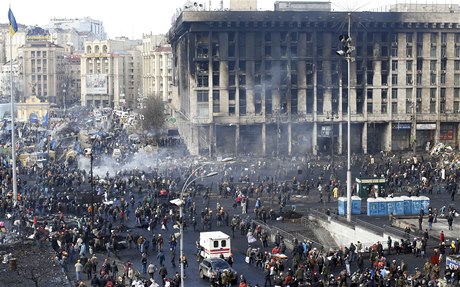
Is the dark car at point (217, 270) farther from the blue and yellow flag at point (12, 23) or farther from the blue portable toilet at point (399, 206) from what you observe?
the blue and yellow flag at point (12, 23)

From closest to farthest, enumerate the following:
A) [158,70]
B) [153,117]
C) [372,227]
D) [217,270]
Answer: [217,270] < [372,227] < [153,117] < [158,70]

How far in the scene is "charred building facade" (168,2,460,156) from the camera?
89.3 meters

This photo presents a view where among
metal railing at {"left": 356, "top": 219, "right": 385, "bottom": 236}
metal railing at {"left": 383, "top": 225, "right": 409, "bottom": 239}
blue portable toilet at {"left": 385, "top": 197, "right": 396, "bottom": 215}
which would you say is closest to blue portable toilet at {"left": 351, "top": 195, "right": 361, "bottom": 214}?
blue portable toilet at {"left": 385, "top": 197, "right": 396, "bottom": 215}

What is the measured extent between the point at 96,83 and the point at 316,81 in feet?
343

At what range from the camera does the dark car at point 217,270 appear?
33938 millimetres

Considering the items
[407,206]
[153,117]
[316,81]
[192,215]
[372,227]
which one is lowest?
[192,215]

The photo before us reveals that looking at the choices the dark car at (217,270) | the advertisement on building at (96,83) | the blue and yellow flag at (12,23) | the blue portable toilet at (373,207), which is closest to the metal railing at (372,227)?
the blue portable toilet at (373,207)

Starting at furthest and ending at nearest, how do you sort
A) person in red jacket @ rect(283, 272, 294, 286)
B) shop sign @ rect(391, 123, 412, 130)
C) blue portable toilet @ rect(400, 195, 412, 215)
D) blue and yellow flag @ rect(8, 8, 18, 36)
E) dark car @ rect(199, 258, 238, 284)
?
shop sign @ rect(391, 123, 412, 130), blue and yellow flag @ rect(8, 8, 18, 36), blue portable toilet @ rect(400, 195, 412, 215), dark car @ rect(199, 258, 238, 284), person in red jacket @ rect(283, 272, 294, 286)

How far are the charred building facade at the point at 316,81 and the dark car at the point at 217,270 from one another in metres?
52.2

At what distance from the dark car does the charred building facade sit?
52.2 meters

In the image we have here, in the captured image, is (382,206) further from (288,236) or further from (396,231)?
(288,236)

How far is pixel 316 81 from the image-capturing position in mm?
91375

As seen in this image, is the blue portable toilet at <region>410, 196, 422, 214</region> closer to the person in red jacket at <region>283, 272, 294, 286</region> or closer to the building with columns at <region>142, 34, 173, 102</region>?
the person in red jacket at <region>283, 272, 294, 286</region>

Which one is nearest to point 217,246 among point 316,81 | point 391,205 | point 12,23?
point 391,205
